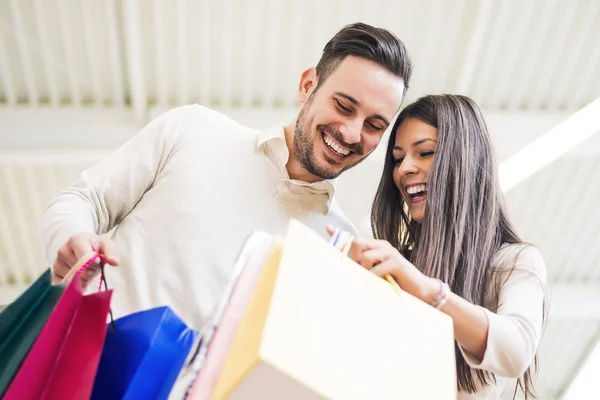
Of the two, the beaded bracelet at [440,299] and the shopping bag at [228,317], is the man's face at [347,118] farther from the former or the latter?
the shopping bag at [228,317]

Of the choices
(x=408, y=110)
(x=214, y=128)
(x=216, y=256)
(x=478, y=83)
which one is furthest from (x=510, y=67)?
(x=216, y=256)

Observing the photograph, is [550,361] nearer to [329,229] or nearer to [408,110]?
[408,110]

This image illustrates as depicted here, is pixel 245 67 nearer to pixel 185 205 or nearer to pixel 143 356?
pixel 185 205

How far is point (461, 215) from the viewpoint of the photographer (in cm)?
160

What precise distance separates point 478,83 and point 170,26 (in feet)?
A: 8.64

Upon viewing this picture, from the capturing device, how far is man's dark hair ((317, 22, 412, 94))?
1.76 meters

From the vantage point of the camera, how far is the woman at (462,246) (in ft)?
3.66

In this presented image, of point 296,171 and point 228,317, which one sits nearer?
point 228,317

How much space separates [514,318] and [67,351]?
0.86m

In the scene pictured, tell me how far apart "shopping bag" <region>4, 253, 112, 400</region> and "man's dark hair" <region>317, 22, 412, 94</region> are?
3.89 feet

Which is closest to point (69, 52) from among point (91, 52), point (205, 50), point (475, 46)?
point (91, 52)

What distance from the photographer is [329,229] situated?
3.47 ft

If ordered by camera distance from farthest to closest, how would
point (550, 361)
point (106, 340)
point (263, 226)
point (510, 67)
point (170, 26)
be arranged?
point (550, 361) < point (510, 67) < point (170, 26) < point (263, 226) < point (106, 340)

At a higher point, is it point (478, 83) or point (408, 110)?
point (408, 110)
